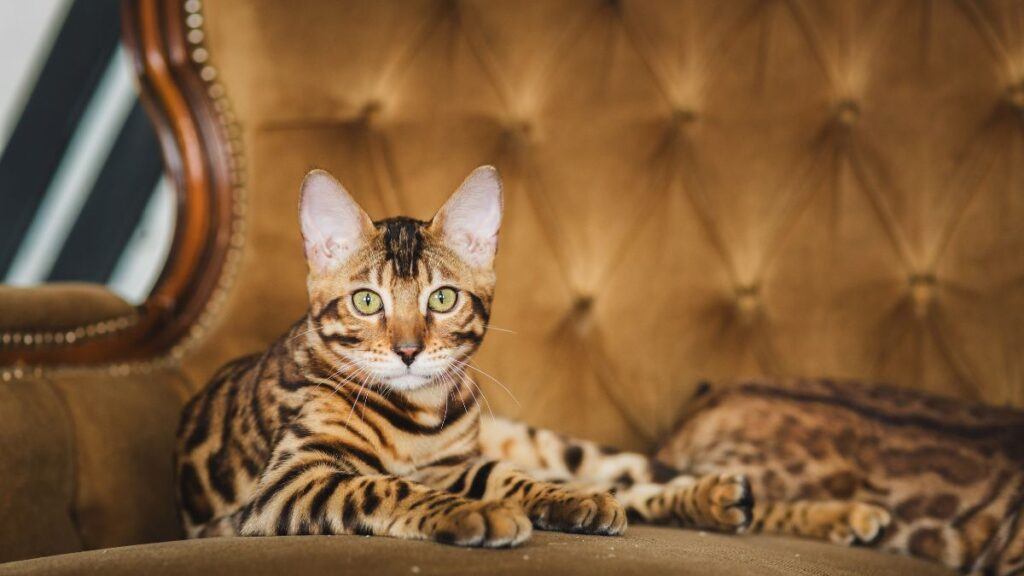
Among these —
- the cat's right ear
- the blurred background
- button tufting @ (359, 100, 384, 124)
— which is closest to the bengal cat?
the cat's right ear

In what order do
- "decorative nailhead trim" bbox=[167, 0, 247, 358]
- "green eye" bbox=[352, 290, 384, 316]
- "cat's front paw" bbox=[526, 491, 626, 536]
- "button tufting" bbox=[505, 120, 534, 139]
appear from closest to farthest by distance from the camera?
"cat's front paw" bbox=[526, 491, 626, 536], "green eye" bbox=[352, 290, 384, 316], "decorative nailhead trim" bbox=[167, 0, 247, 358], "button tufting" bbox=[505, 120, 534, 139]

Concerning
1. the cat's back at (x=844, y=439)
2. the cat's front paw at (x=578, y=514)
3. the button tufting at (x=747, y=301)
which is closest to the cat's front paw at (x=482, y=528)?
the cat's front paw at (x=578, y=514)

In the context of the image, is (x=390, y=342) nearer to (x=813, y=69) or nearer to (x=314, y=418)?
(x=314, y=418)

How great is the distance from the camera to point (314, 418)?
98cm

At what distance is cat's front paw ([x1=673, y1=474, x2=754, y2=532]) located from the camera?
1098mm

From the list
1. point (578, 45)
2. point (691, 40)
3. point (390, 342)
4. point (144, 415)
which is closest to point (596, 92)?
point (578, 45)

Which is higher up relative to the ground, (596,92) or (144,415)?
(596,92)

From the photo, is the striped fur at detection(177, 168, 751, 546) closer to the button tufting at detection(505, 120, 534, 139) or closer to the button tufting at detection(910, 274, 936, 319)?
the button tufting at detection(505, 120, 534, 139)

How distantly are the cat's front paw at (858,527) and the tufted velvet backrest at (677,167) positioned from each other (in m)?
0.34

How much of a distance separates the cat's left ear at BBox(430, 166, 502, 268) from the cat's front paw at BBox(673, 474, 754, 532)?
42 cm

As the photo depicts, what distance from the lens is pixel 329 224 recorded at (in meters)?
1.04

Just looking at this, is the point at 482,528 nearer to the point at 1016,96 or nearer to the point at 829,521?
the point at 829,521

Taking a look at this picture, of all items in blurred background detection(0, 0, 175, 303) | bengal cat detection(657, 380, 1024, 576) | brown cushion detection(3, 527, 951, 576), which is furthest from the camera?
blurred background detection(0, 0, 175, 303)

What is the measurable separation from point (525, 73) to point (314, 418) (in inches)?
32.3
